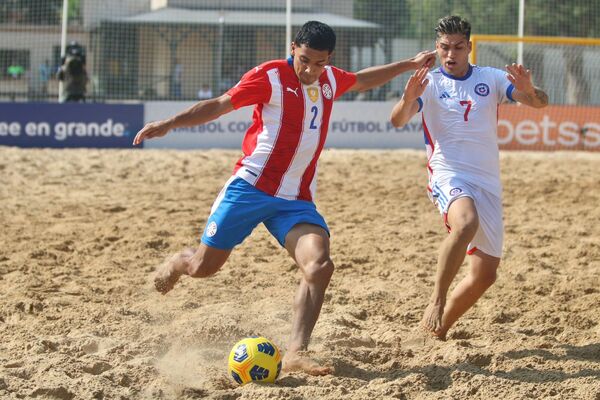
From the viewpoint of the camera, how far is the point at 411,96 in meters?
5.68

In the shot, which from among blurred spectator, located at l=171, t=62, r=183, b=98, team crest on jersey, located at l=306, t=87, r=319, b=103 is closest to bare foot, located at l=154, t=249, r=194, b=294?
team crest on jersey, located at l=306, t=87, r=319, b=103

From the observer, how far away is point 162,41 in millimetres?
20938

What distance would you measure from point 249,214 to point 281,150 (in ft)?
1.41

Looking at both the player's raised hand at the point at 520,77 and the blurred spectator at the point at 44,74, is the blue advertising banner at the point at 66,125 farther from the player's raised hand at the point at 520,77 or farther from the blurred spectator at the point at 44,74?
the player's raised hand at the point at 520,77

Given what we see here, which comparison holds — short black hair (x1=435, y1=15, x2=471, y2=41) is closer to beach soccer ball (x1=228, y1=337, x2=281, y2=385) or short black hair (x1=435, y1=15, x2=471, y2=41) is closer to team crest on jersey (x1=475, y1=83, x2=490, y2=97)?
team crest on jersey (x1=475, y1=83, x2=490, y2=97)

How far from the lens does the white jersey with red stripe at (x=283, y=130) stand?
530 cm

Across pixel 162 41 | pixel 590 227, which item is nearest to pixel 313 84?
pixel 590 227

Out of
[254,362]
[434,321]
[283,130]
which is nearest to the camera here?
[254,362]

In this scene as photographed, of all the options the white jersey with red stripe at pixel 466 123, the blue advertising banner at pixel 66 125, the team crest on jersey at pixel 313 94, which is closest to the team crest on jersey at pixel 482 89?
the white jersey with red stripe at pixel 466 123

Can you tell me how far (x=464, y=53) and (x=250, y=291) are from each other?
258 centimetres

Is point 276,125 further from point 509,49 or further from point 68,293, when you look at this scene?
point 509,49

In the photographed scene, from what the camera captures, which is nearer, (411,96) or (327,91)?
(327,91)

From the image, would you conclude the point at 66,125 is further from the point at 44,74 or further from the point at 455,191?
the point at 455,191

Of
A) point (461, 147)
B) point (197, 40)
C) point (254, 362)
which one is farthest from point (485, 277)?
point (197, 40)
